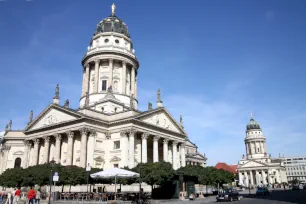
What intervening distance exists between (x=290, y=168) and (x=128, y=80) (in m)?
171

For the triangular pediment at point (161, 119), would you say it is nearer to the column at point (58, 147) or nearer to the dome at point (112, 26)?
the column at point (58, 147)

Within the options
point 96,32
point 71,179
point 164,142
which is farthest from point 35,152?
point 96,32

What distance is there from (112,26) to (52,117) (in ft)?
89.7

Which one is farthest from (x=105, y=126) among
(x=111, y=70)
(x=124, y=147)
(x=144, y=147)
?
(x=111, y=70)

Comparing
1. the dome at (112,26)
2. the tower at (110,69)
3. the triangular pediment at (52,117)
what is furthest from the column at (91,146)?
the dome at (112,26)

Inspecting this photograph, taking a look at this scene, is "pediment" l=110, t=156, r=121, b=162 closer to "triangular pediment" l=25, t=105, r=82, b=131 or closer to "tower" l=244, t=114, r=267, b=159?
"triangular pediment" l=25, t=105, r=82, b=131

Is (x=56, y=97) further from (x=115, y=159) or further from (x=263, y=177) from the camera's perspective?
(x=263, y=177)

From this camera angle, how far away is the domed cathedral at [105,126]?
142 ft

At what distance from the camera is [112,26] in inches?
2547

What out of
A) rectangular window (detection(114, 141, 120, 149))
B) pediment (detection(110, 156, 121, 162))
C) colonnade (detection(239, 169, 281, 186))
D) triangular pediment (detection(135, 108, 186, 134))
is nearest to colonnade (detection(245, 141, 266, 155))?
colonnade (detection(239, 169, 281, 186))

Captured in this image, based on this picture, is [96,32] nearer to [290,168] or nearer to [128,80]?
[128,80]

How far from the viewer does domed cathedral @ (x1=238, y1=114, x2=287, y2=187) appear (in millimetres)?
124812

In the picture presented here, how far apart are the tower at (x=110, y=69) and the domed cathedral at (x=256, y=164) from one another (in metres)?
81.9

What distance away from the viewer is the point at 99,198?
30.8m
